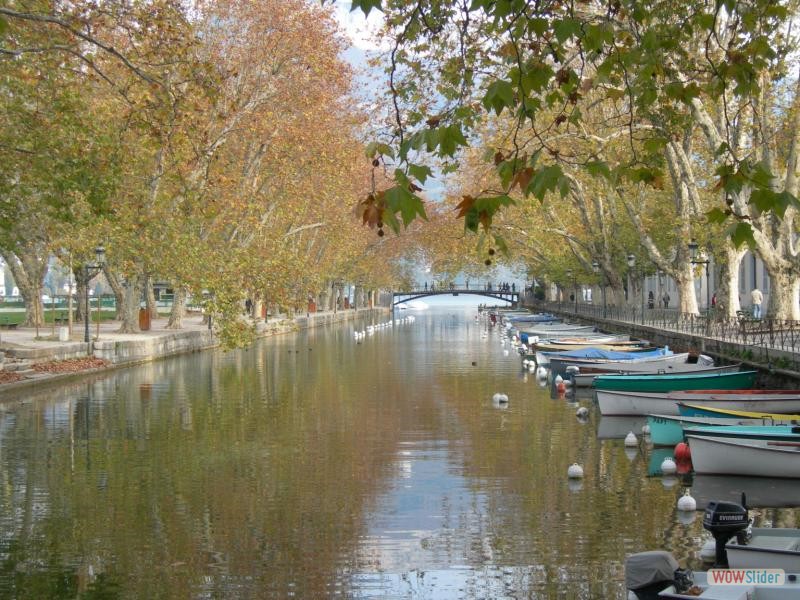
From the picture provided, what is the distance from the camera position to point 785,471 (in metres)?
17.1

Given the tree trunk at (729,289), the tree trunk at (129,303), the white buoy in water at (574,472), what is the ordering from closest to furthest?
the white buoy in water at (574,472)
the tree trunk at (729,289)
the tree trunk at (129,303)

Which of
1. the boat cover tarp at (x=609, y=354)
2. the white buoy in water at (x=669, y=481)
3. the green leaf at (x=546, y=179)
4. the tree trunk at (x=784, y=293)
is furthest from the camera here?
the boat cover tarp at (x=609, y=354)

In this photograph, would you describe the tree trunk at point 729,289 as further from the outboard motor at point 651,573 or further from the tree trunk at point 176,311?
the outboard motor at point 651,573

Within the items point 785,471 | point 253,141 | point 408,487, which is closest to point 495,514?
point 408,487

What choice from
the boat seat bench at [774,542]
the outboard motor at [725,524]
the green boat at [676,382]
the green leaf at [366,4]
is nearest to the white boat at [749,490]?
the outboard motor at [725,524]

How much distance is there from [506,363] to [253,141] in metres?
17.0

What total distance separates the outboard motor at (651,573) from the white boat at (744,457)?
27.1 ft

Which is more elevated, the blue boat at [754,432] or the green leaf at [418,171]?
the green leaf at [418,171]

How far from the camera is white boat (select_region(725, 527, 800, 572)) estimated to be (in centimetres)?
970

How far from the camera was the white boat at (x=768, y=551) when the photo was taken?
9695mm

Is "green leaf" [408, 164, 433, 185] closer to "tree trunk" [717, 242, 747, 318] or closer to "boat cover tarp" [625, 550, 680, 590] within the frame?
"boat cover tarp" [625, 550, 680, 590]

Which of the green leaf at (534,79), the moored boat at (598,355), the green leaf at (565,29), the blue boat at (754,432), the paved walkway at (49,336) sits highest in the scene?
the green leaf at (565,29)

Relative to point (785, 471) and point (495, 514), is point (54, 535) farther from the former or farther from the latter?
point (785, 471)

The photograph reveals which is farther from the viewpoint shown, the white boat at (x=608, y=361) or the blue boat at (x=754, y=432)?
the white boat at (x=608, y=361)
